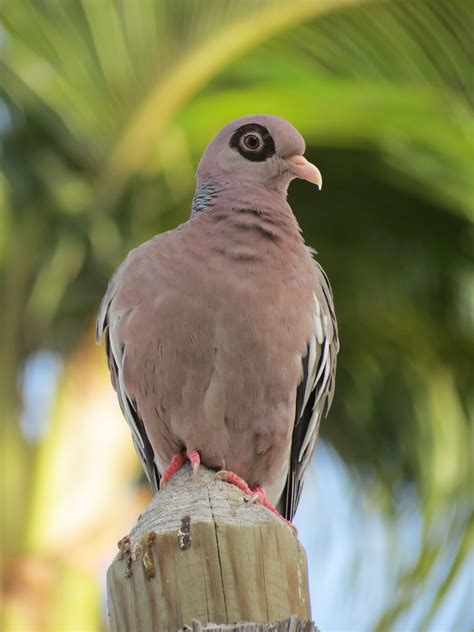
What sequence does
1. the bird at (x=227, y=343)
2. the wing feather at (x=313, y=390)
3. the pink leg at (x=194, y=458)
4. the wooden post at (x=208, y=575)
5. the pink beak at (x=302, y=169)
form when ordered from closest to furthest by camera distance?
the wooden post at (x=208, y=575), the pink leg at (x=194, y=458), the bird at (x=227, y=343), the wing feather at (x=313, y=390), the pink beak at (x=302, y=169)

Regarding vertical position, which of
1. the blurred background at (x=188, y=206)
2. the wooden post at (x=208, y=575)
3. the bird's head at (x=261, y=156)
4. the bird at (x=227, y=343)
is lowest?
the wooden post at (x=208, y=575)

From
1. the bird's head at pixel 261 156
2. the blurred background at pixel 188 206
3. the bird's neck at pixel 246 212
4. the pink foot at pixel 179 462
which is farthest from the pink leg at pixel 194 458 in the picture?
the blurred background at pixel 188 206

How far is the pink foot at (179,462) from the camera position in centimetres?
351

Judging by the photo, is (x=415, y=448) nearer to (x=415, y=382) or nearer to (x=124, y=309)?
(x=415, y=382)

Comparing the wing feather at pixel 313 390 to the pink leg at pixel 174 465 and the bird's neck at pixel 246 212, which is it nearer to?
Result: the bird's neck at pixel 246 212

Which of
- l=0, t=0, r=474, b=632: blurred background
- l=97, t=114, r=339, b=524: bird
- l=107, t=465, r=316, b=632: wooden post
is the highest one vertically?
l=0, t=0, r=474, b=632: blurred background

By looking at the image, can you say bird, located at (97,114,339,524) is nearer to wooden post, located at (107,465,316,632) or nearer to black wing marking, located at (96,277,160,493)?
black wing marking, located at (96,277,160,493)

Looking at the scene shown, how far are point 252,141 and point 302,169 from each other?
208mm

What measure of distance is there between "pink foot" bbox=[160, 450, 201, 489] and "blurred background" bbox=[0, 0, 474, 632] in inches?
115

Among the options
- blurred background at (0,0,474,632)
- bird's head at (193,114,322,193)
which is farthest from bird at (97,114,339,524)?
blurred background at (0,0,474,632)

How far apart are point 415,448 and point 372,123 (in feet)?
7.90

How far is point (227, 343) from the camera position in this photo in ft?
11.9

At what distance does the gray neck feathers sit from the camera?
4125 millimetres

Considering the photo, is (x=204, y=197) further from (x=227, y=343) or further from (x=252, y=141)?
(x=227, y=343)
